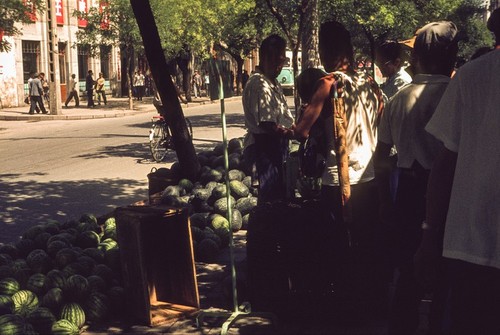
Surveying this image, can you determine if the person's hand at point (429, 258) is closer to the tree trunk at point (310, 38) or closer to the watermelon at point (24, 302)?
the watermelon at point (24, 302)

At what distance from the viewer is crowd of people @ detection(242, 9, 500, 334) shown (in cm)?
262

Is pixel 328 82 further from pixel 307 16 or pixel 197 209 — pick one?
pixel 307 16

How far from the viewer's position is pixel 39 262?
6.34m

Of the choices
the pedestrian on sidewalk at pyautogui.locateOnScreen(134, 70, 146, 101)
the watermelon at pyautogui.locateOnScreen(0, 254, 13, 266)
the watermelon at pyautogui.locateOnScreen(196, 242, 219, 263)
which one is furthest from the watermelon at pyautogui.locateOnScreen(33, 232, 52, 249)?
the pedestrian on sidewalk at pyautogui.locateOnScreen(134, 70, 146, 101)

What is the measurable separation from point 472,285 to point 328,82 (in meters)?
2.57

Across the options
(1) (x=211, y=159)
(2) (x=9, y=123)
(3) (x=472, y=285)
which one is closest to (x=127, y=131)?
(2) (x=9, y=123)

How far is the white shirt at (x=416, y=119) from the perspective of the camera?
4.27m

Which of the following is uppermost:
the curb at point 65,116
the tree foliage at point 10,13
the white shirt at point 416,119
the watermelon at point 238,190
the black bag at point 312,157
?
the tree foliage at point 10,13

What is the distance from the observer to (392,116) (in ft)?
14.5

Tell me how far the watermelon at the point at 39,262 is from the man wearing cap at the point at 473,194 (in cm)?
437

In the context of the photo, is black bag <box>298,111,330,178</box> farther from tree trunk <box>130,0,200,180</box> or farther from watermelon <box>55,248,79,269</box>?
tree trunk <box>130,0,200,180</box>

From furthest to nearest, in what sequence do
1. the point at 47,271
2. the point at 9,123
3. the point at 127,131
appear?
the point at 9,123 < the point at 127,131 < the point at 47,271

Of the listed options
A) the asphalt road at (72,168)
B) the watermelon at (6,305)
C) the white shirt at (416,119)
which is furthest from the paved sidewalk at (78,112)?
the white shirt at (416,119)

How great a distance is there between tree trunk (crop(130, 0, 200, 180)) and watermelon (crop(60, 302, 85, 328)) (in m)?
4.89
